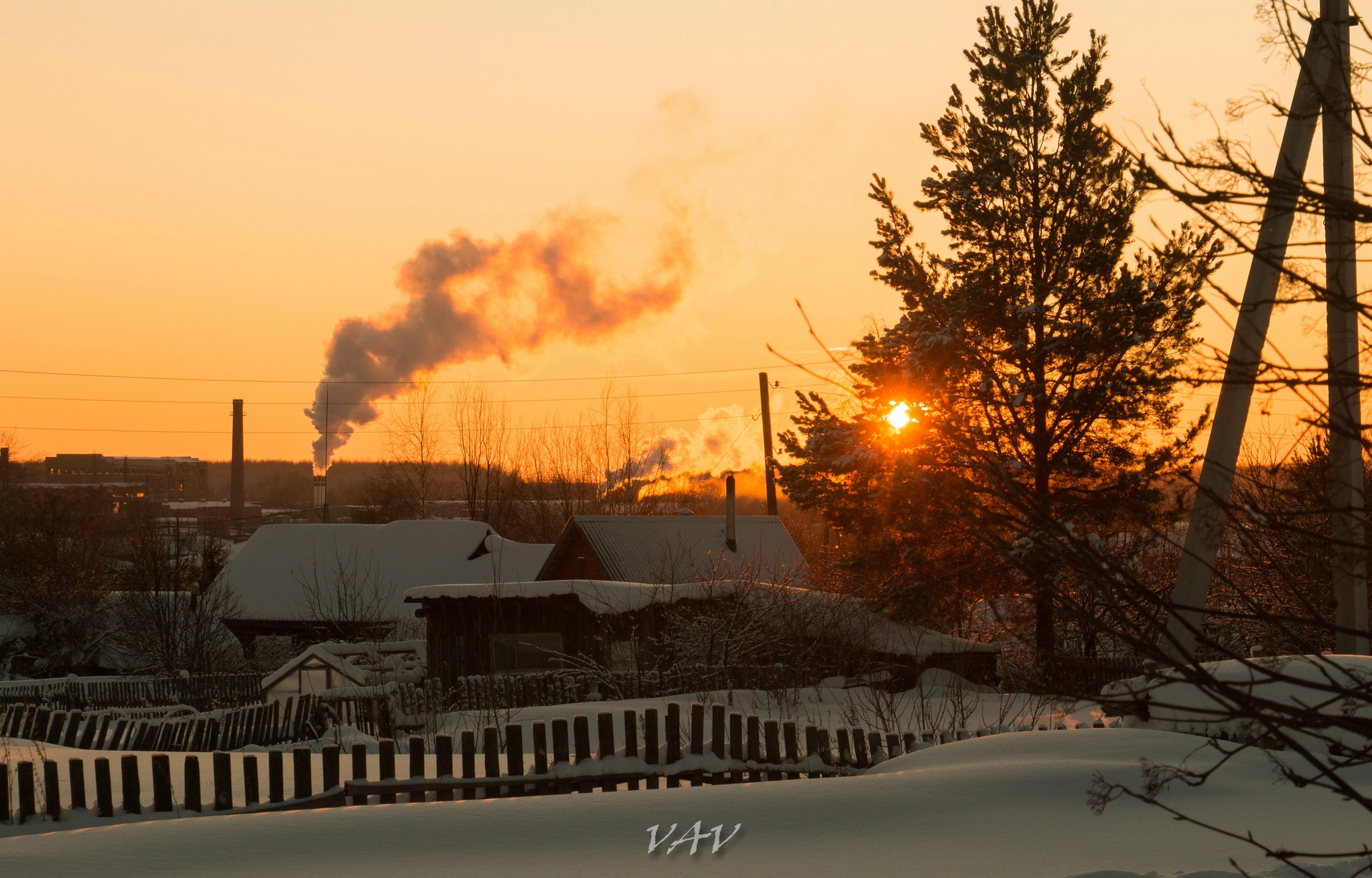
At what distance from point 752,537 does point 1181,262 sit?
89.7ft

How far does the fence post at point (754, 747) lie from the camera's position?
24.6ft

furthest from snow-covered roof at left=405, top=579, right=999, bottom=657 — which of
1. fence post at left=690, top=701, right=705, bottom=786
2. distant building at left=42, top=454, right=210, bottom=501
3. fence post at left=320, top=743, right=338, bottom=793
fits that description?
distant building at left=42, top=454, right=210, bottom=501

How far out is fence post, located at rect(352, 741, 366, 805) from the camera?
21.0ft

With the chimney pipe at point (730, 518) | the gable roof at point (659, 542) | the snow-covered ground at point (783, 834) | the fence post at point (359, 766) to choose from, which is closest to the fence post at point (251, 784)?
the fence post at point (359, 766)

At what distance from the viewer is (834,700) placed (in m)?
15.2

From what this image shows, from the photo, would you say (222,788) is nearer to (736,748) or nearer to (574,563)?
(736,748)

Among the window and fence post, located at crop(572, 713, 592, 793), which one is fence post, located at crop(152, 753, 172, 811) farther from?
the window

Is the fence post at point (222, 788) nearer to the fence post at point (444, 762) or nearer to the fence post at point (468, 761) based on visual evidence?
the fence post at point (444, 762)

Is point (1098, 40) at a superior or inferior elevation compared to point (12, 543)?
superior

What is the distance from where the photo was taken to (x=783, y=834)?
16.4ft

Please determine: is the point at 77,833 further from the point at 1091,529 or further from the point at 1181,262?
the point at 1091,529

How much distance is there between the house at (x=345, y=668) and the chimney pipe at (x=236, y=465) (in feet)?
146

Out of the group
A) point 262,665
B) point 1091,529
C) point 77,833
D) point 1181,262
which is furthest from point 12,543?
point 1181,262

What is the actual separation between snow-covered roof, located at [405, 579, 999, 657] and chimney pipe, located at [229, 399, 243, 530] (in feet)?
149
